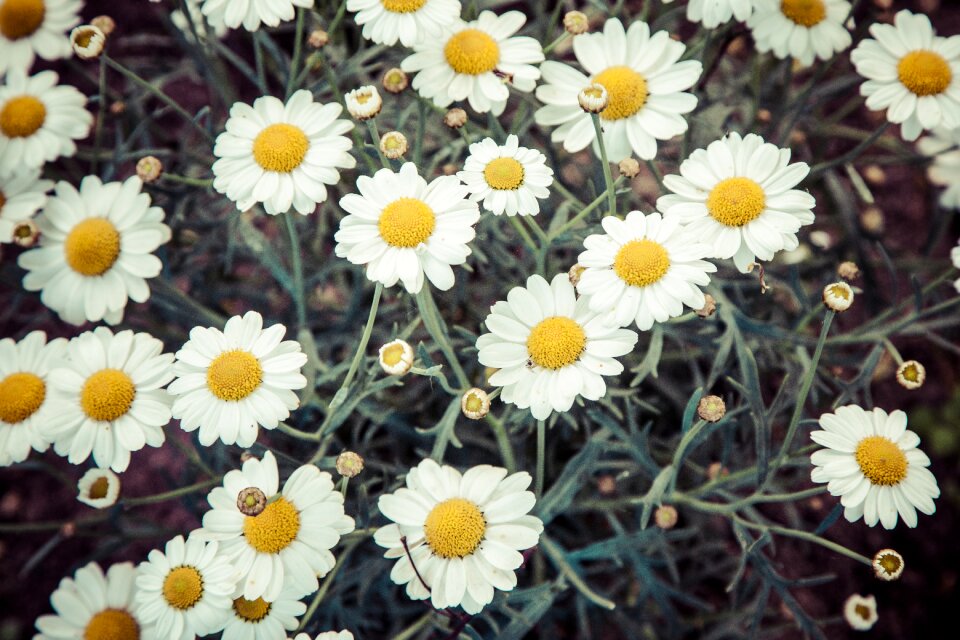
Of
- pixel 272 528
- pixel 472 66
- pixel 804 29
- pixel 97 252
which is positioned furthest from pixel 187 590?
pixel 804 29

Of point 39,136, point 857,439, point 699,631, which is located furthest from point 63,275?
point 699,631

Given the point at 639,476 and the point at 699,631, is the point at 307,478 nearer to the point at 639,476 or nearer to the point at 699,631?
the point at 639,476

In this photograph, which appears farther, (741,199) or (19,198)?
(19,198)

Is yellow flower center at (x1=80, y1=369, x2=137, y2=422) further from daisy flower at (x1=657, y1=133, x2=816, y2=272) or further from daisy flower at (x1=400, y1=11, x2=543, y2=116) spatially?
daisy flower at (x1=657, y1=133, x2=816, y2=272)

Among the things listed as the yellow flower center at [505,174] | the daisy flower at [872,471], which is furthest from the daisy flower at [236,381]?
the daisy flower at [872,471]

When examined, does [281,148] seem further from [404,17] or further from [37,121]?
[37,121]
